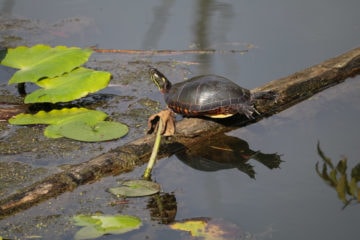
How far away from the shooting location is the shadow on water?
4285 mm

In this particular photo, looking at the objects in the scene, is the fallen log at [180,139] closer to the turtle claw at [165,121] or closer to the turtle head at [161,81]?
the turtle claw at [165,121]

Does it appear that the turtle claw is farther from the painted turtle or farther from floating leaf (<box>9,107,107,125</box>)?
floating leaf (<box>9,107,107,125</box>)

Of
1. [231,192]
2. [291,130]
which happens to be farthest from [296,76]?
[231,192]

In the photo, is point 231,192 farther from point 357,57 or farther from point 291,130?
point 357,57

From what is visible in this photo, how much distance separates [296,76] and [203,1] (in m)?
2.43

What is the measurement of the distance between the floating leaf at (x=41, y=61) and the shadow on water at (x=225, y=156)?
1.14 m

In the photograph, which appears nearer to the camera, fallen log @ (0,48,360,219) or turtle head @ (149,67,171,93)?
fallen log @ (0,48,360,219)

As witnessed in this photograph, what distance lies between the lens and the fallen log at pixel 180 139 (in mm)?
3723

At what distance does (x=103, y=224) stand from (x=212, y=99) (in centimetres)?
130

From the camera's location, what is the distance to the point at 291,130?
15.6ft

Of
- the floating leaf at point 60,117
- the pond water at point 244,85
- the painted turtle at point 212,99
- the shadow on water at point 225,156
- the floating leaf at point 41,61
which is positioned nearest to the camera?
the pond water at point 244,85

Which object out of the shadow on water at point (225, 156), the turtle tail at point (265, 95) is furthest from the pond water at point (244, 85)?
the turtle tail at point (265, 95)

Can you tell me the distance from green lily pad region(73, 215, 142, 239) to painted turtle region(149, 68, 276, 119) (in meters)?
1.14

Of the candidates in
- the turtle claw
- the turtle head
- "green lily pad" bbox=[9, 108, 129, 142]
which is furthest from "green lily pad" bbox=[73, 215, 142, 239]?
the turtle head
